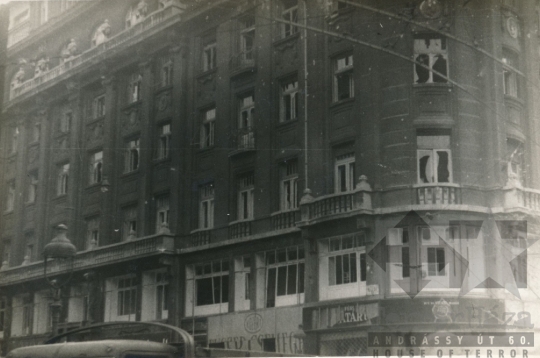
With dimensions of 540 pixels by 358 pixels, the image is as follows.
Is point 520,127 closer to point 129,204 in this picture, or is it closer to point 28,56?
point 129,204

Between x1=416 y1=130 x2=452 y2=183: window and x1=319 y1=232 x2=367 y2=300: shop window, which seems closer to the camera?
x1=416 y1=130 x2=452 y2=183: window

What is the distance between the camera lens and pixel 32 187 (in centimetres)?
2394

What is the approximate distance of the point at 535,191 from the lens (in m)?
16.9

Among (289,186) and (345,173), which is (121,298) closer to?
(289,186)

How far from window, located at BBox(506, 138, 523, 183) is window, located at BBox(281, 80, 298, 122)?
486 centimetres

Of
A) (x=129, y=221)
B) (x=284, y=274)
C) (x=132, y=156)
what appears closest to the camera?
(x=284, y=274)

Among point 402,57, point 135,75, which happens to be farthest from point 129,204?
point 402,57

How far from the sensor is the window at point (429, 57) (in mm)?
17891

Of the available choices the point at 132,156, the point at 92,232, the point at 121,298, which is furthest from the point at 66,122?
the point at 121,298

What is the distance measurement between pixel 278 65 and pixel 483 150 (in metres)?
5.26

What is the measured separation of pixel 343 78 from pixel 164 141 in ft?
17.3

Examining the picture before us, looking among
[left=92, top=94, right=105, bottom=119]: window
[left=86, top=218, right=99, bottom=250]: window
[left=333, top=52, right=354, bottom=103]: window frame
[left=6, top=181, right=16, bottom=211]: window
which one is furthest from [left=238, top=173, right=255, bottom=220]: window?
[left=6, top=181, right=16, bottom=211]: window

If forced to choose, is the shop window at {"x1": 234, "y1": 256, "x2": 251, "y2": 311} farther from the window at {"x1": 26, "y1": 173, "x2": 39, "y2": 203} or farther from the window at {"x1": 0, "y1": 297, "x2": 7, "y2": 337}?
the window at {"x1": 0, "y1": 297, "x2": 7, "y2": 337}

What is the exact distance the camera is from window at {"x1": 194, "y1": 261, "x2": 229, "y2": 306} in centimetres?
2027
